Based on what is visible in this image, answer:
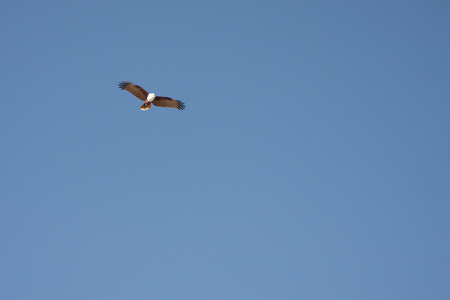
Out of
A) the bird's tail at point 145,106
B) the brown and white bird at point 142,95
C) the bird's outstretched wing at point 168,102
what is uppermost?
the bird's outstretched wing at point 168,102

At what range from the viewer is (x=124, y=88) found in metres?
24.0

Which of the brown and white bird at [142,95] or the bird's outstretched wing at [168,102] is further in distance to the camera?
the bird's outstretched wing at [168,102]

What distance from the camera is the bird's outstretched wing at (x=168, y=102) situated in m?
24.7

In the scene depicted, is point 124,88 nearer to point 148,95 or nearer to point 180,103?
point 148,95

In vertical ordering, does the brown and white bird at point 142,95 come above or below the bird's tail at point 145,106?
above

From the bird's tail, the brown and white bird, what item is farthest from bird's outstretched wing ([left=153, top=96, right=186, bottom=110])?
the bird's tail

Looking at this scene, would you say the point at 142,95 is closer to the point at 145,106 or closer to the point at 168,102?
the point at 145,106

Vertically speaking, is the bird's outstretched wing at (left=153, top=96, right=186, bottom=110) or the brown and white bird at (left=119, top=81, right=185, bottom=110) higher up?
the bird's outstretched wing at (left=153, top=96, right=186, bottom=110)

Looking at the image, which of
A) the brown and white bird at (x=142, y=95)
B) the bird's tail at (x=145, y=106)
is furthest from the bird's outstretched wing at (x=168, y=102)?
the bird's tail at (x=145, y=106)

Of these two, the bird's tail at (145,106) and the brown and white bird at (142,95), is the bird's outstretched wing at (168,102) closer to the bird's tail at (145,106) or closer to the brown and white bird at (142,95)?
the brown and white bird at (142,95)

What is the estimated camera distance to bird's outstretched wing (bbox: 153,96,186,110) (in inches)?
974

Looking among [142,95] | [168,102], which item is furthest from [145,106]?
[168,102]

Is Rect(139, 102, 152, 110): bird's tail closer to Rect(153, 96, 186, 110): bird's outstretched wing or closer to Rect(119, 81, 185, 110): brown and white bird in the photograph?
Rect(119, 81, 185, 110): brown and white bird

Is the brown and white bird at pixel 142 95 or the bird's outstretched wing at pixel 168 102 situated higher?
the bird's outstretched wing at pixel 168 102
